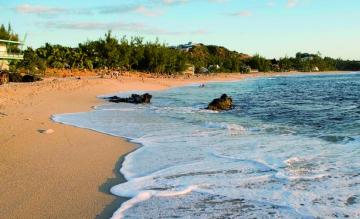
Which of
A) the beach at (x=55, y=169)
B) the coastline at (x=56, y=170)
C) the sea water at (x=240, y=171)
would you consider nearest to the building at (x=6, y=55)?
the beach at (x=55, y=169)

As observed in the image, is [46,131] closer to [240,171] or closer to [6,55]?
[240,171]

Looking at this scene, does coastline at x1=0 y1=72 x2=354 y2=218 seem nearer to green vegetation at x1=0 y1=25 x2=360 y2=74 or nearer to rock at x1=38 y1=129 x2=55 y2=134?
rock at x1=38 y1=129 x2=55 y2=134

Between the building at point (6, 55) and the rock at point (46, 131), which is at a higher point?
the building at point (6, 55)

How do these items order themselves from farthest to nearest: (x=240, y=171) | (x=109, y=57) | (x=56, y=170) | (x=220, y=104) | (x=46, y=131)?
(x=109, y=57)
(x=220, y=104)
(x=46, y=131)
(x=56, y=170)
(x=240, y=171)

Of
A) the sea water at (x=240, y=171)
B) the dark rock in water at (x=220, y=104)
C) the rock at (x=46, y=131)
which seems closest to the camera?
the sea water at (x=240, y=171)

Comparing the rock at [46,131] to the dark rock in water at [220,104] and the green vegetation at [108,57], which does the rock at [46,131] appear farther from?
the green vegetation at [108,57]

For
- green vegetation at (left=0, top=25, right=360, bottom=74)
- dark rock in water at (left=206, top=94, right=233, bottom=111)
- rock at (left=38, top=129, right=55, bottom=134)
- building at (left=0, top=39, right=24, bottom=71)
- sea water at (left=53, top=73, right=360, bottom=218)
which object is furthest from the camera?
green vegetation at (left=0, top=25, right=360, bottom=74)

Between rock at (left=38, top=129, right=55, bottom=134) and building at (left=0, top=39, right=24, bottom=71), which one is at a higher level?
building at (left=0, top=39, right=24, bottom=71)

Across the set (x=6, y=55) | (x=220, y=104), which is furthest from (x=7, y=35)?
(x=220, y=104)

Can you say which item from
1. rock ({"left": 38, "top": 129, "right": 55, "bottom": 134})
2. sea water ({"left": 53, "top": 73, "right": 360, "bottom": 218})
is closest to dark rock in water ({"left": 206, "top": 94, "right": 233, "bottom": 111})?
sea water ({"left": 53, "top": 73, "right": 360, "bottom": 218})

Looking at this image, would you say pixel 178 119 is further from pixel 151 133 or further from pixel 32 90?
pixel 32 90

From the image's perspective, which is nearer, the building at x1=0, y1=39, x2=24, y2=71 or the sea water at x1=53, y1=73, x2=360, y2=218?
the sea water at x1=53, y1=73, x2=360, y2=218

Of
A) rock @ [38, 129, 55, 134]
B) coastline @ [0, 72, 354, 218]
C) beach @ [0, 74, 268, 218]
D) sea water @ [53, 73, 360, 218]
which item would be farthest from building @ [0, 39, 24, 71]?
rock @ [38, 129, 55, 134]

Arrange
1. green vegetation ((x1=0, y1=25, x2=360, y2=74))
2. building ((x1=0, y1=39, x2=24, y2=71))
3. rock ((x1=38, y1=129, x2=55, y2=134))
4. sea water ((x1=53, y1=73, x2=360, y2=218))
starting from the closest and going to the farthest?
sea water ((x1=53, y1=73, x2=360, y2=218))
rock ((x1=38, y1=129, x2=55, y2=134))
building ((x1=0, y1=39, x2=24, y2=71))
green vegetation ((x1=0, y1=25, x2=360, y2=74))
